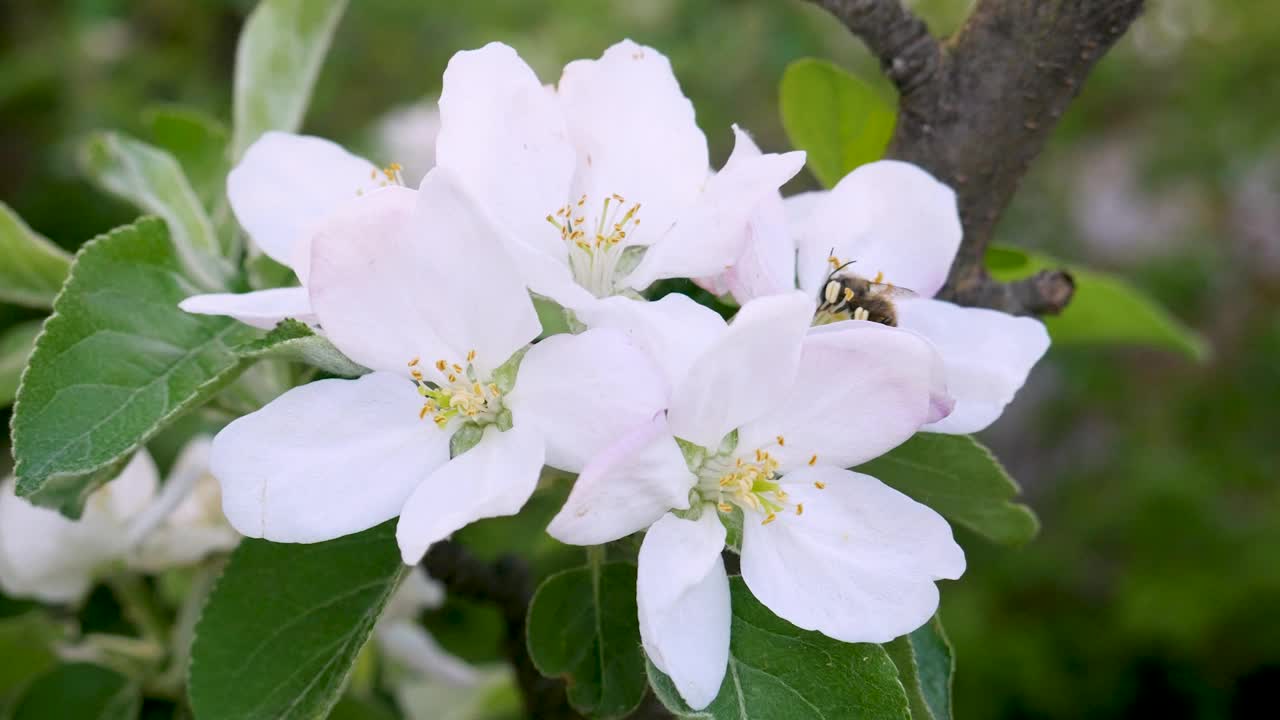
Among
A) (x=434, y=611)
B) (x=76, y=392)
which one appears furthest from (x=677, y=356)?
(x=434, y=611)

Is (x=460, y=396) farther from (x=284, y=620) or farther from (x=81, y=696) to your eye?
(x=81, y=696)

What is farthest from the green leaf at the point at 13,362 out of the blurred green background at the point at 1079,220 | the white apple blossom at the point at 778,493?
the blurred green background at the point at 1079,220

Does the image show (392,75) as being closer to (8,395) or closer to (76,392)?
(8,395)

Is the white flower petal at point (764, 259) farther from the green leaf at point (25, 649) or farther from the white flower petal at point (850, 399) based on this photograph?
the green leaf at point (25, 649)

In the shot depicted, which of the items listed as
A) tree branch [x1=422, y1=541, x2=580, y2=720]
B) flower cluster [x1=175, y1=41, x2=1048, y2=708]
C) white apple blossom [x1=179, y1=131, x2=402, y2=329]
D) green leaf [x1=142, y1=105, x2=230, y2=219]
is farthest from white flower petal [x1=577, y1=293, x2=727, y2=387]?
green leaf [x1=142, y1=105, x2=230, y2=219]

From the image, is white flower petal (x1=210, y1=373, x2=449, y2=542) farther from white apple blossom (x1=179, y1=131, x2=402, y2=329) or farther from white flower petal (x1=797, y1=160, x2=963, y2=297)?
white flower petal (x1=797, y1=160, x2=963, y2=297)
